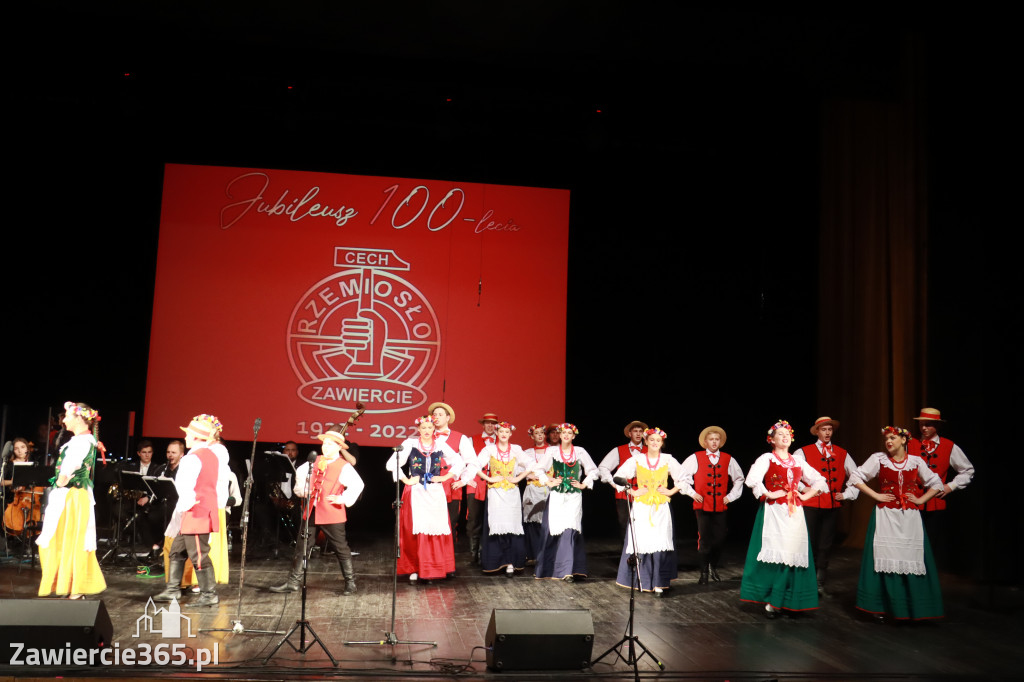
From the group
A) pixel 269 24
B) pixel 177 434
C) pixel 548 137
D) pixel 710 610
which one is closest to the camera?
pixel 710 610

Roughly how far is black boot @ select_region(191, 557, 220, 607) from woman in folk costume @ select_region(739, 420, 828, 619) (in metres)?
4.00

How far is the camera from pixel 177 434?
8.89 meters

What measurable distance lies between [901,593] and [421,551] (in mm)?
3839

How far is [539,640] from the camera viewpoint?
4.29 m

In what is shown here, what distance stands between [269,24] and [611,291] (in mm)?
5036

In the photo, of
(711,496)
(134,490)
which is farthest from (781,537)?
(134,490)

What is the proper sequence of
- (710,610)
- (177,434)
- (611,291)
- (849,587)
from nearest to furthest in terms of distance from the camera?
(710,610)
(849,587)
(177,434)
(611,291)

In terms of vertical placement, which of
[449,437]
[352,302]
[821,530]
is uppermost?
[352,302]

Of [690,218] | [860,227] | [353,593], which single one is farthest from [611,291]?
[353,593]

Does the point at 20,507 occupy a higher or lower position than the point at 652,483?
lower

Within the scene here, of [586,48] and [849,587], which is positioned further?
[586,48]

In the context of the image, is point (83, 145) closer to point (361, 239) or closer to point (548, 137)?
point (361, 239)

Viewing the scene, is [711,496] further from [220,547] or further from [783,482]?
[220,547]

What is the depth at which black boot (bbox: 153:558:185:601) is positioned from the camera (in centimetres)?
591
